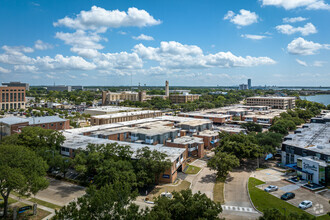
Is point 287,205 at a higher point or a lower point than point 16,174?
lower

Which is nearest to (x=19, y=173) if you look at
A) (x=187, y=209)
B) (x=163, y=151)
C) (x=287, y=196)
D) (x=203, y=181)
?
(x=187, y=209)

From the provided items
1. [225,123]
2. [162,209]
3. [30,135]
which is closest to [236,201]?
[162,209]

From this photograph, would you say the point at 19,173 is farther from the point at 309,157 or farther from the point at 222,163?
the point at 309,157

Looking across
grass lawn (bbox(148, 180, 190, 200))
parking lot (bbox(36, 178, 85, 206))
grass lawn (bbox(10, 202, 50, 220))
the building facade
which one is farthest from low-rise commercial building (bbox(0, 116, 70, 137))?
the building facade

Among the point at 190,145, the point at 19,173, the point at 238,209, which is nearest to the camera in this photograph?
the point at 19,173

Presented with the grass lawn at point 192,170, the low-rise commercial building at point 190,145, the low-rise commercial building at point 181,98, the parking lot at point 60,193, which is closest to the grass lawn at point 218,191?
the grass lawn at point 192,170

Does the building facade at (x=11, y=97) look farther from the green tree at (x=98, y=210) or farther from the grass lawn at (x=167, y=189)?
the green tree at (x=98, y=210)

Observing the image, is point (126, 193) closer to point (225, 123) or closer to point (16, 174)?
point (16, 174)
